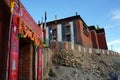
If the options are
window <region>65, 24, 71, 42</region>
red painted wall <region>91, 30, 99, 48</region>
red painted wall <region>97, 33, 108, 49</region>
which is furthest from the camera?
red painted wall <region>97, 33, 108, 49</region>

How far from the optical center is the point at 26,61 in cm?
729

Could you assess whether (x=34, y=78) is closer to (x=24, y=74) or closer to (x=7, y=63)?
(x=24, y=74)

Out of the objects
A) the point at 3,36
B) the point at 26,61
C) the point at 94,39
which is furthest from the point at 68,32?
the point at 3,36

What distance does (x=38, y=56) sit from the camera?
831 cm

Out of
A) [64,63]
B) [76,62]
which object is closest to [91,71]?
[76,62]

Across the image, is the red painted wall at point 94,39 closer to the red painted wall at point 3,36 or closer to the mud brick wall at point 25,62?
the mud brick wall at point 25,62

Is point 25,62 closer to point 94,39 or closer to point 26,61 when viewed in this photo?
point 26,61

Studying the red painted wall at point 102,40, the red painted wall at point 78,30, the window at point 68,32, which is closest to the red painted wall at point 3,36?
the red painted wall at point 78,30

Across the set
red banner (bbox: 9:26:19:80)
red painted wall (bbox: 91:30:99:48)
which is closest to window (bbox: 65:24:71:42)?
red painted wall (bbox: 91:30:99:48)

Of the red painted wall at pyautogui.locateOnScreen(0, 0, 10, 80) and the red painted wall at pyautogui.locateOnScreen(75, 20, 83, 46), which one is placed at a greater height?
the red painted wall at pyautogui.locateOnScreen(75, 20, 83, 46)

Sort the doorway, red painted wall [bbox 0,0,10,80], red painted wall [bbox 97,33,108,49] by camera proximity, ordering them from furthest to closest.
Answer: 1. red painted wall [bbox 97,33,108,49]
2. the doorway
3. red painted wall [bbox 0,0,10,80]

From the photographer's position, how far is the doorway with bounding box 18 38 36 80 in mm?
7145

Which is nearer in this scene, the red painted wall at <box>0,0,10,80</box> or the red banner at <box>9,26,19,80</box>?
the red painted wall at <box>0,0,10,80</box>

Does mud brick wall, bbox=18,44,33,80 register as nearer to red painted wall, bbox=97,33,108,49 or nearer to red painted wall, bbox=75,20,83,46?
red painted wall, bbox=75,20,83,46
